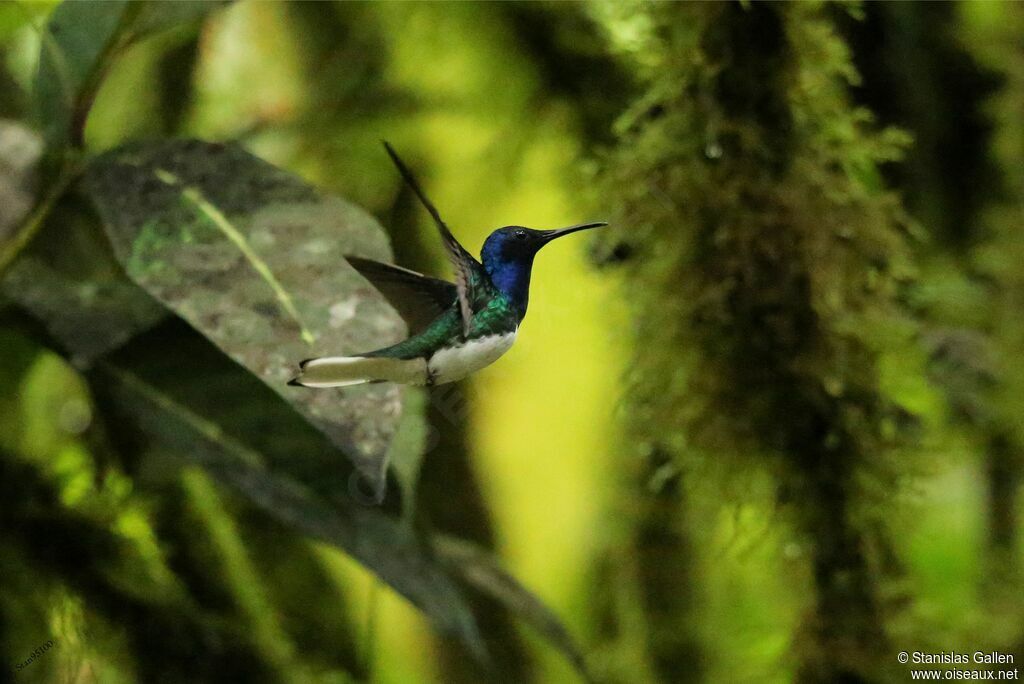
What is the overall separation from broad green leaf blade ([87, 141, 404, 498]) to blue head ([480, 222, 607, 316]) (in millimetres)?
97

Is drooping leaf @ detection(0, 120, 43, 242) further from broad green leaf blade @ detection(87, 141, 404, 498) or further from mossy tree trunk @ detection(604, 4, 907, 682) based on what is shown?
mossy tree trunk @ detection(604, 4, 907, 682)

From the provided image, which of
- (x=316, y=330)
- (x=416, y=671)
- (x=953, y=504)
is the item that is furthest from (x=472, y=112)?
(x=953, y=504)

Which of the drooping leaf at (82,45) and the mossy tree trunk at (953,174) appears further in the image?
the mossy tree trunk at (953,174)

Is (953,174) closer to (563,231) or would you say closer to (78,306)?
(78,306)

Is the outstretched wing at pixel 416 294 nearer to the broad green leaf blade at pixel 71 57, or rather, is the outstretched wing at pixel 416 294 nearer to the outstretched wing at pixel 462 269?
the outstretched wing at pixel 462 269

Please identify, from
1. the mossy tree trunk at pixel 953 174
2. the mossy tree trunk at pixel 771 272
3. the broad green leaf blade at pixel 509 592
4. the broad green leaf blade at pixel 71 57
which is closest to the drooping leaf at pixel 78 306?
the broad green leaf blade at pixel 71 57

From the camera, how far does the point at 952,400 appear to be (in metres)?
1.53

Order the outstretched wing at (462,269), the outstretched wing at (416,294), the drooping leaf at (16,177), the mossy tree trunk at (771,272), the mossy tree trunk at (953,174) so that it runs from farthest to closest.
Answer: the mossy tree trunk at (953,174) → the mossy tree trunk at (771,272) → the drooping leaf at (16,177) → the outstretched wing at (416,294) → the outstretched wing at (462,269)

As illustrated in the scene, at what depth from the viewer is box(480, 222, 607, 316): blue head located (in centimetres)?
44

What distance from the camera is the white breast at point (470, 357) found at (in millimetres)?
402

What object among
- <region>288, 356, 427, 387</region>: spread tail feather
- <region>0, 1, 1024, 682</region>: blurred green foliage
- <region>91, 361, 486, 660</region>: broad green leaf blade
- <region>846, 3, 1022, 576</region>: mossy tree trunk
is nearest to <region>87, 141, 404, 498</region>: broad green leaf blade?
<region>0, 1, 1024, 682</region>: blurred green foliage

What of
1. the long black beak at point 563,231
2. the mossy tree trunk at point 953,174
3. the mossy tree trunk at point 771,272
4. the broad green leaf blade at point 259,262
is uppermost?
the long black beak at point 563,231

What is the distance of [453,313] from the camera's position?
453 mm

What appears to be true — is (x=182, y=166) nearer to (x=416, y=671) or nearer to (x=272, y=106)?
(x=272, y=106)
